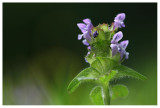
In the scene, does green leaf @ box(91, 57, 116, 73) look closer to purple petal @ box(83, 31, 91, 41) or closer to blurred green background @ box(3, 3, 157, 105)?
purple petal @ box(83, 31, 91, 41)

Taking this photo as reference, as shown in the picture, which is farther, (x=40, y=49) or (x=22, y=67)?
(x=40, y=49)

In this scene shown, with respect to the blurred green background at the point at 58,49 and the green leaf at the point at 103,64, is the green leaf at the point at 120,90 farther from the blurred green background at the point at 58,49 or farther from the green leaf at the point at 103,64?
the blurred green background at the point at 58,49

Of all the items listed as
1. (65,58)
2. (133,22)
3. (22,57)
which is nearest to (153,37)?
(133,22)

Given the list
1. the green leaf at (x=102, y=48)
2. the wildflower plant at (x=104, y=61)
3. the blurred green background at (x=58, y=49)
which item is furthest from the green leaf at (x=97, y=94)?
the blurred green background at (x=58, y=49)

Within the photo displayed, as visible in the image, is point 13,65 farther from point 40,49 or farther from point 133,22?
point 133,22

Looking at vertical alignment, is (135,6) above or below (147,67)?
above

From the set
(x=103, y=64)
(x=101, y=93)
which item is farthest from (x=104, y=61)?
(x=101, y=93)

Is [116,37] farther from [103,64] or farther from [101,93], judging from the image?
[101,93]

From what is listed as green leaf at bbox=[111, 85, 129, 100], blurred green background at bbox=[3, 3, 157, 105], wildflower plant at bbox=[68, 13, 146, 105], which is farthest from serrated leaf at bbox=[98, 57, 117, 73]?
blurred green background at bbox=[3, 3, 157, 105]
